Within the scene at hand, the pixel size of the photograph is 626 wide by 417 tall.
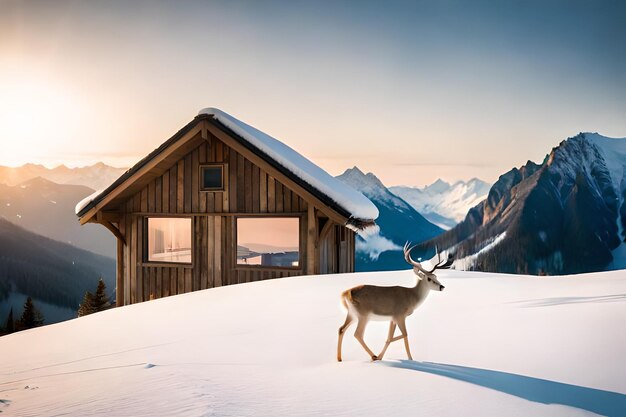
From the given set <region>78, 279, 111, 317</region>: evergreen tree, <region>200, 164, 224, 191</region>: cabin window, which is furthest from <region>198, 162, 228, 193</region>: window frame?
<region>78, 279, 111, 317</region>: evergreen tree

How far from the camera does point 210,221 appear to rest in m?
11.6

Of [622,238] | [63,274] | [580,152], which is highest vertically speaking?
[580,152]

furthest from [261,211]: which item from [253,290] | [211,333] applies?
[211,333]

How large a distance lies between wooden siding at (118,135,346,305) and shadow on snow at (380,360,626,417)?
23.7 ft

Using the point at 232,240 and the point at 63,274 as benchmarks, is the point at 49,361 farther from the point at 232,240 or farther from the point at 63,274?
→ the point at 63,274

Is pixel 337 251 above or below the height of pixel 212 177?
below

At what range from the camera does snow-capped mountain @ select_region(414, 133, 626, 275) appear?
173 feet

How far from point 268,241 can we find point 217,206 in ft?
25.0

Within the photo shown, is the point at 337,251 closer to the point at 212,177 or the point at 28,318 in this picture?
the point at 212,177

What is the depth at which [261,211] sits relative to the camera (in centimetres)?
1106

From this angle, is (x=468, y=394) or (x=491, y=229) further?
(x=491, y=229)

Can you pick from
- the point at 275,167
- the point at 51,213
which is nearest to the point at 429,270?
the point at 275,167

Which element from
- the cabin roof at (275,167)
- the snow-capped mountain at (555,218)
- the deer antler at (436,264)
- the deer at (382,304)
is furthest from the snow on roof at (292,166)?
the snow-capped mountain at (555,218)

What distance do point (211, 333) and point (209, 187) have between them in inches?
274
